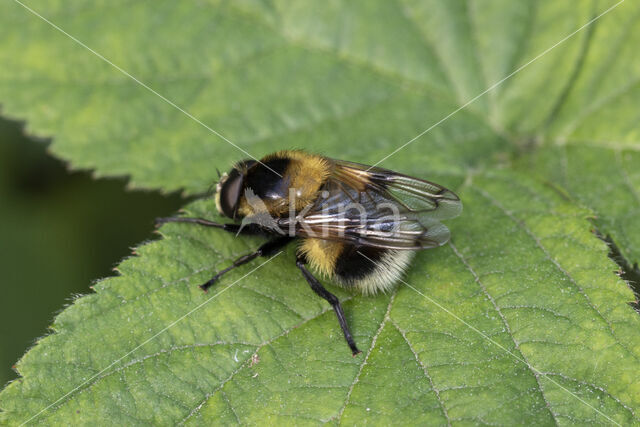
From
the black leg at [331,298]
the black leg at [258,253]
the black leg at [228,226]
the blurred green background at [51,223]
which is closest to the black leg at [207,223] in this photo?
the black leg at [228,226]

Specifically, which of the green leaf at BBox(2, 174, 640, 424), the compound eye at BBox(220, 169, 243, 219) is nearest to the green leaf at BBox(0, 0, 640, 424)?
the green leaf at BBox(2, 174, 640, 424)

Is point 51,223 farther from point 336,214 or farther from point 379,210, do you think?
point 379,210

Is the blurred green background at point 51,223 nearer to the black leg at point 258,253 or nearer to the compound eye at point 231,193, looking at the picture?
the compound eye at point 231,193

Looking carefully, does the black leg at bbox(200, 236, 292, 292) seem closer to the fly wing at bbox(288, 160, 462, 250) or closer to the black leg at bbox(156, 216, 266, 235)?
the black leg at bbox(156, 216, 266, 235)

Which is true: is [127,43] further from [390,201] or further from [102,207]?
[390,201]

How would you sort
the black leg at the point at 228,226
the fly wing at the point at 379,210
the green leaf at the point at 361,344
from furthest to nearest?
the black leg at the point at 228,226
the fly wing at the point at 379,210
the green leaf at the point at 361,344

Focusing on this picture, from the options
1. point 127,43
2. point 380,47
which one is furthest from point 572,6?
point 127,43

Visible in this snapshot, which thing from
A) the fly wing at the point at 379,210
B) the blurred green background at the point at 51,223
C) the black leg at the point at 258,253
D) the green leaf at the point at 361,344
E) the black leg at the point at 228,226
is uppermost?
the fly wing at the point at 379,210
